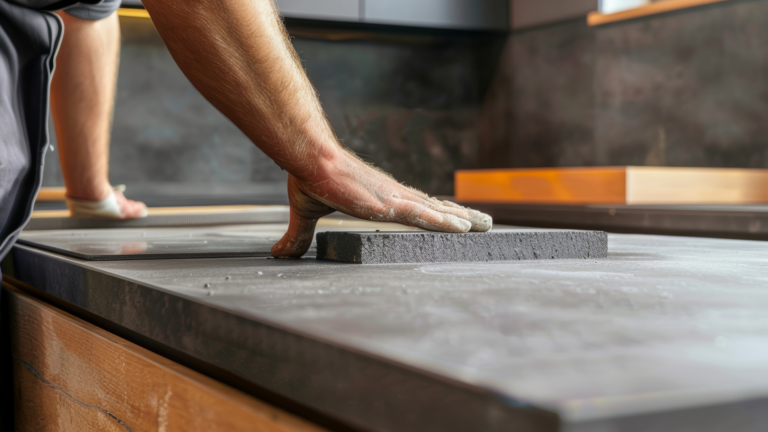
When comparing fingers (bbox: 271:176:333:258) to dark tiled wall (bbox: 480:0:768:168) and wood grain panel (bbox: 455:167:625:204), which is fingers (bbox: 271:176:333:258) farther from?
dark tiled wall (bbox: 480:0:768:168)

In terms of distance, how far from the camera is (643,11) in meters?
3.62

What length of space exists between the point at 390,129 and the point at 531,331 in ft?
13.8

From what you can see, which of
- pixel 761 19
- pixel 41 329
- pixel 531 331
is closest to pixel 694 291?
pixel 531 331

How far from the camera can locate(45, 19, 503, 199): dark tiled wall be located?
3906 mm

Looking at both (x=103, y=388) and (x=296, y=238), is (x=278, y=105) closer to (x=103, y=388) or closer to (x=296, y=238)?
(x=296, y=238)

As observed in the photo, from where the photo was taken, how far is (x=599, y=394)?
0.25 m

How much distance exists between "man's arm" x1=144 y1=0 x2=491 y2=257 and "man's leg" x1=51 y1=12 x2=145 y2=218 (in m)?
0.92

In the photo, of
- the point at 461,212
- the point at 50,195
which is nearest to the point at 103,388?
the point at 461,212

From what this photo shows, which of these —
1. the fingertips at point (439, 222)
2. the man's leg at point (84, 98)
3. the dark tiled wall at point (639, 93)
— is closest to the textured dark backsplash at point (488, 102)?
the dark tiled wall at point (639, 93)

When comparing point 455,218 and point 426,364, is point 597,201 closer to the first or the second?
point 455,218

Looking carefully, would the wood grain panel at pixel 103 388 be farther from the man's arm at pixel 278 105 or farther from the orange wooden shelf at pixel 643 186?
the orange wooden shelf at pixel 643 186

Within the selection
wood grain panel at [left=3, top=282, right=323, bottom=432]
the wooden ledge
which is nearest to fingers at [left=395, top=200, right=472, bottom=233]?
wood grain panel at [left=3, top=282, right=323, bottom=432]

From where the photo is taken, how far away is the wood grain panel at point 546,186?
2674 millimetres

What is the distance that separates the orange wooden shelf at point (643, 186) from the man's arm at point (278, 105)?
78.4 inches
